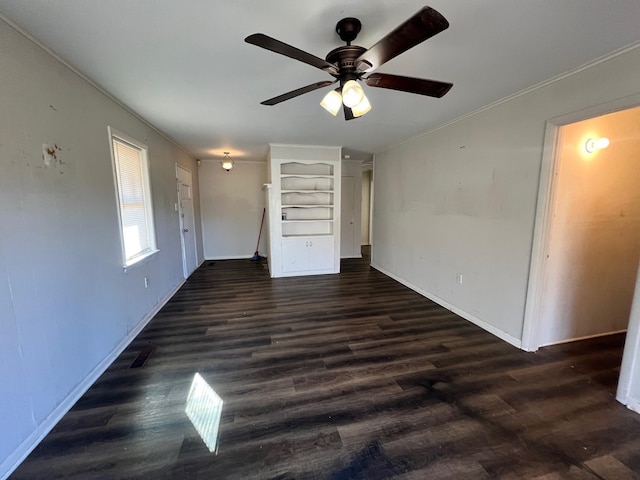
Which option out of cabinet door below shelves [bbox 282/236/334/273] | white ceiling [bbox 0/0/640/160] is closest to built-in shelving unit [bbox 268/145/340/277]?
cabinet door below shelves [bbox 282/236/334/273]

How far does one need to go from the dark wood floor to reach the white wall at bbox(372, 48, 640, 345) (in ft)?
1.62

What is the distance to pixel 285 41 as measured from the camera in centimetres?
174

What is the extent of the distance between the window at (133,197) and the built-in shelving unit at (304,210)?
6.70 feet

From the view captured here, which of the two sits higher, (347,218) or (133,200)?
(133,200)

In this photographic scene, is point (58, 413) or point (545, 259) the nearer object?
point (58, 413)

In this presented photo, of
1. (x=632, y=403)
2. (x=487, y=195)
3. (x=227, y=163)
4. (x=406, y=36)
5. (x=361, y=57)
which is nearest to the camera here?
(x=406, y=36)

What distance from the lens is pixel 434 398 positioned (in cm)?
199

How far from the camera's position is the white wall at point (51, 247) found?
147 centimetres

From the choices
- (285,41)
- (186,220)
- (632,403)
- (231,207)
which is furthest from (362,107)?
(231,207)

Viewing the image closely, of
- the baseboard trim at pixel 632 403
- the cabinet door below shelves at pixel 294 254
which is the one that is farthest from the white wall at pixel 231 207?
the baseboard trim at pixel 632 403

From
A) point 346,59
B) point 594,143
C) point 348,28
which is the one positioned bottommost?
point 594,143

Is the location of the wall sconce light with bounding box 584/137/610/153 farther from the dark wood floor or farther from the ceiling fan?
the dark wood floor

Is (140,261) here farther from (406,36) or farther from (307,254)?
(406,36)

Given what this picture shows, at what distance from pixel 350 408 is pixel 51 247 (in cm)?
233
